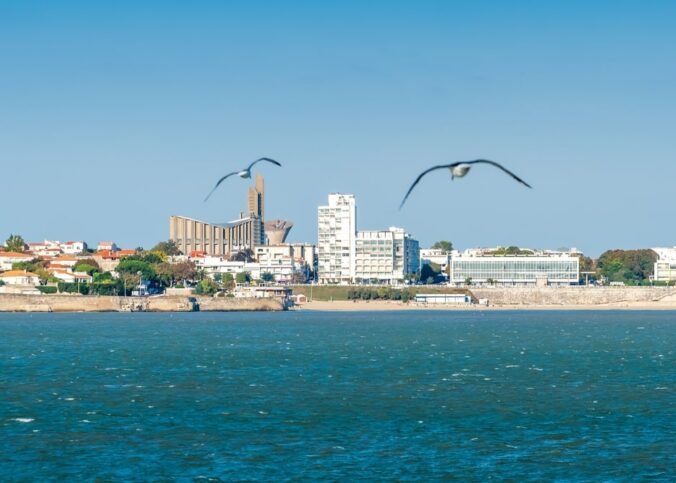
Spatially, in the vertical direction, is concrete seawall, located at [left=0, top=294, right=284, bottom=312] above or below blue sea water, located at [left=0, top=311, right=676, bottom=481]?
above

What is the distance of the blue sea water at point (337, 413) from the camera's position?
119 ft

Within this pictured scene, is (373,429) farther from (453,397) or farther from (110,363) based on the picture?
(110,363)

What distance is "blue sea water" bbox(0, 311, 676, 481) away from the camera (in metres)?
36.3

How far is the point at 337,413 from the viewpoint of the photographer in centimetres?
4725

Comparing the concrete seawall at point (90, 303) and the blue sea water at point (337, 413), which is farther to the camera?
the concrete seawall at point (90, 303)

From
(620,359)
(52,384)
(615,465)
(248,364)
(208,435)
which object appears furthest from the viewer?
(620,359)

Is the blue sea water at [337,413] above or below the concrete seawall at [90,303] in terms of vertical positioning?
below

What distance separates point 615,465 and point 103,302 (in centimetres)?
15582

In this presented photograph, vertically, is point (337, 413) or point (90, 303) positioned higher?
point (90, 303)

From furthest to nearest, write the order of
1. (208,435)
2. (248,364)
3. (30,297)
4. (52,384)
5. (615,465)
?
(30,297)
(248,364)
(52,384)
(208,435)
(615,465)

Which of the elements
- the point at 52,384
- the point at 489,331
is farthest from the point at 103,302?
the point at 52,384

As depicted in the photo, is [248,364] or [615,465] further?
[248,364]

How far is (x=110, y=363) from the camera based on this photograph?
73875 mm

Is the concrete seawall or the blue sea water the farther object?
the concrete seawall
